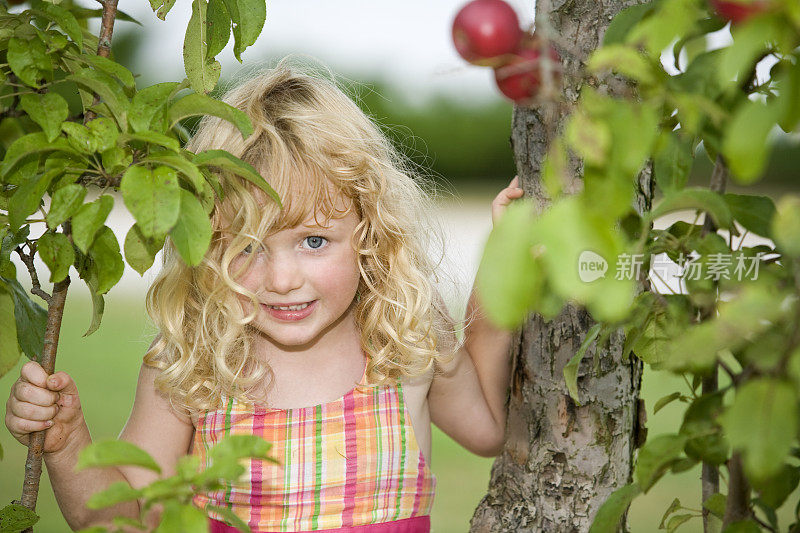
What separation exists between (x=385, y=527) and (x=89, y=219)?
831 mm

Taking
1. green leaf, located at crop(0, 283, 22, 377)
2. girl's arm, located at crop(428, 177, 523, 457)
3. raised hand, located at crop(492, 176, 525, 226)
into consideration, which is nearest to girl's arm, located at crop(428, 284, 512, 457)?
girl's arm, located at crop(428, 177, 523, 457)

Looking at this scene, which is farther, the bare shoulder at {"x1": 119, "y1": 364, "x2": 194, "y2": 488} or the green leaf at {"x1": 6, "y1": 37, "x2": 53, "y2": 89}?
the bare shoulder at {"x1": 119, "y1": 364, "x2": 194, "y2": 488}

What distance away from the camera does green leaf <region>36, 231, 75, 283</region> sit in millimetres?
997

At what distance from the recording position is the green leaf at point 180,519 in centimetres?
63

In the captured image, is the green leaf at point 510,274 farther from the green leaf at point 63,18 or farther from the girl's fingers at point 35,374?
the girl's fingers at point 35,374

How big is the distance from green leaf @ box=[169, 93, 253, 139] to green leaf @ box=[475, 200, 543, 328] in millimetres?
505

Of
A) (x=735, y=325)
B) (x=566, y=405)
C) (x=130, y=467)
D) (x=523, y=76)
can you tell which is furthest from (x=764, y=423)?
(x=130, y=467)

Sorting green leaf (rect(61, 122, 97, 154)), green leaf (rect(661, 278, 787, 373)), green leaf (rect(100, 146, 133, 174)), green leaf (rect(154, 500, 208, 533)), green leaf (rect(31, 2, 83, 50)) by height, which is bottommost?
green leaf (rect(154, 500, 208, 533))

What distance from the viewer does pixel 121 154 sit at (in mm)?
927

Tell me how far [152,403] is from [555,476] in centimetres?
70

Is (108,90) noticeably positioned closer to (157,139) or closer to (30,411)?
(157,139)

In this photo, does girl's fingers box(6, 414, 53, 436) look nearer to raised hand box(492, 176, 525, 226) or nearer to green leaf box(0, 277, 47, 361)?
green leaf box(0, 277, 47, 361)

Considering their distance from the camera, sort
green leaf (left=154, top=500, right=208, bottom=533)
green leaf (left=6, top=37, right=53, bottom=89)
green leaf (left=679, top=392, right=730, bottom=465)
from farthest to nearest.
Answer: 1. green leaf (left=6, top=37, right=53, bottom=89)
2. green leaf (left=679, top=392, right=730, bottom=465)
3. green leaf (left=154, top=500, right=208, bottom=533)

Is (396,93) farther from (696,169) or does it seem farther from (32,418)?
(32,418)
